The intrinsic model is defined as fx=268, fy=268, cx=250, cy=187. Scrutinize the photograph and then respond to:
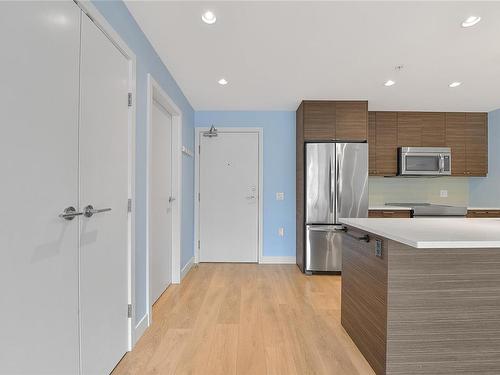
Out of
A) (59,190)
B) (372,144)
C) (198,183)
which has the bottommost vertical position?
(59,190)

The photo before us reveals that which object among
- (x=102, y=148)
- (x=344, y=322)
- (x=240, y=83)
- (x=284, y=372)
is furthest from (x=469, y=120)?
(x=102, y=148)

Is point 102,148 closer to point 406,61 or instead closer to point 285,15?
point 285,15

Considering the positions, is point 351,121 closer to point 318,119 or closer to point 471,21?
point 318,119

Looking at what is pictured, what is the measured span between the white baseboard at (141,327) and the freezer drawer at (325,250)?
7.06ft

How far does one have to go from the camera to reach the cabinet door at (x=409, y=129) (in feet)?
13.5

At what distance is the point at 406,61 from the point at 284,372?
2816mm

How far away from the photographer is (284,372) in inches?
64.7

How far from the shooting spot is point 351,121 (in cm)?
362

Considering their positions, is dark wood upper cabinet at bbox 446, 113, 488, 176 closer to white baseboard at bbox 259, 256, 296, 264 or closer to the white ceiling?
the white ceiling

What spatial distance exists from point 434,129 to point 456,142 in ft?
1.33

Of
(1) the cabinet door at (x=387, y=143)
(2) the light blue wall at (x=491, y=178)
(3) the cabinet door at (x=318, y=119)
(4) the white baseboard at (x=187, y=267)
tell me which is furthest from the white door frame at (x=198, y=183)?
(2) the light blue wall at (x=491, y=178)

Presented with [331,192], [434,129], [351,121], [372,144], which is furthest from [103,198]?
[434,129]

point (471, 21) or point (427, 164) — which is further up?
point (471, 21)

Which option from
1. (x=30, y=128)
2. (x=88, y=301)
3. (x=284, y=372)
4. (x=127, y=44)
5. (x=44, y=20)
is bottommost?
(x=284, y=372)
